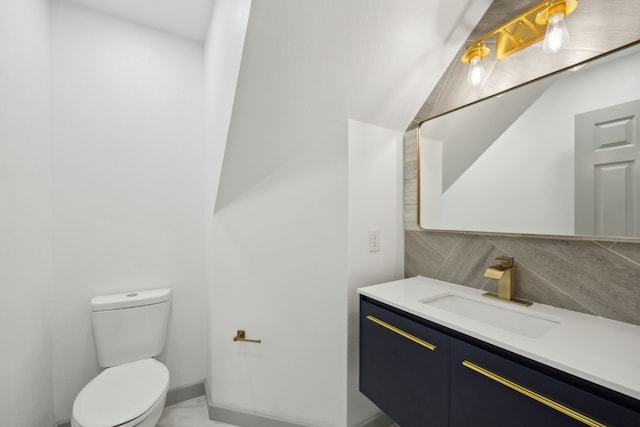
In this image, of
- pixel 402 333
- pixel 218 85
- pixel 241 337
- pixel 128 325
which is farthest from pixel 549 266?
pixel 128 325

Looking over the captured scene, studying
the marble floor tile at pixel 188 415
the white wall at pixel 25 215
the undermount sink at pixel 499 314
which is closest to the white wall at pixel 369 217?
the undermount sink at pixel 499 314

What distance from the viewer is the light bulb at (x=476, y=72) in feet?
4.13

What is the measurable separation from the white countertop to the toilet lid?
126cm

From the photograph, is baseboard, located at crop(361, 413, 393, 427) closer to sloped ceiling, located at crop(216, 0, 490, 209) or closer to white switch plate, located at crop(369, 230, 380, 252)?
white switch plate, located at crop(369, 230, 380, 252)

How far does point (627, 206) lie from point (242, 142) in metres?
1.55

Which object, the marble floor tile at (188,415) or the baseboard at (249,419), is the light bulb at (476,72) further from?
the marble floor tile at (188,415)

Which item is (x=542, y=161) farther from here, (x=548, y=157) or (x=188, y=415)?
(x=188, y=415)

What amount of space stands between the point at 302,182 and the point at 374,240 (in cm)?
54

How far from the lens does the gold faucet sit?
1.06 meters

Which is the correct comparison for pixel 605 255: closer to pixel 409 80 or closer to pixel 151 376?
pixel 409 80

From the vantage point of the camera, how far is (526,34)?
1130mm

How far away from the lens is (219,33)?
141 centimetres

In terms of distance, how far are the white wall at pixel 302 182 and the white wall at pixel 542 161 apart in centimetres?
51

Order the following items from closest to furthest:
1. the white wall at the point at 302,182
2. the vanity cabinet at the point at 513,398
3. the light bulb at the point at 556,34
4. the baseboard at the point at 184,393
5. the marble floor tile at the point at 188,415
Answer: the vanity cabinet at the point at 513,398 → the light bulb at the point at 556,34 → the white wall at the point at 302,182 → the marble floor tile at the point at 188,415 → the baseboard at the point at 184,393
